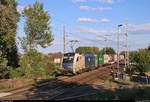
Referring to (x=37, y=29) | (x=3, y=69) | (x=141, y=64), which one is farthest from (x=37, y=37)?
(x=141, y=64)

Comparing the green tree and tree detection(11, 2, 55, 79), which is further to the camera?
tree detection(11, 2, 55, 79)

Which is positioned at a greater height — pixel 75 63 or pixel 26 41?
pixel 26 41

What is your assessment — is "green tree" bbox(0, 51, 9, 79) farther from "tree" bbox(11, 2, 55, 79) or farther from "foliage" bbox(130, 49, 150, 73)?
"foliage" bbox(130, 49, 150, 73)

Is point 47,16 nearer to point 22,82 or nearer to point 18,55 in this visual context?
point 18,55

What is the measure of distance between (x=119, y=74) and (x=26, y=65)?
11941mm

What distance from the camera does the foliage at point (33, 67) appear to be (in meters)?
50.4

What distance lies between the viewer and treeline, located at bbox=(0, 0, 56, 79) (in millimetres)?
43438

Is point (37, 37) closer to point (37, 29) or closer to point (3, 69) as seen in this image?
point (37, 29)

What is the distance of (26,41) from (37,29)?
2569mm

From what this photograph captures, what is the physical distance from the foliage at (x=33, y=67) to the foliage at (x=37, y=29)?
2937 mm

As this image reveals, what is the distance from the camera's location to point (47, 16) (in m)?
60.6

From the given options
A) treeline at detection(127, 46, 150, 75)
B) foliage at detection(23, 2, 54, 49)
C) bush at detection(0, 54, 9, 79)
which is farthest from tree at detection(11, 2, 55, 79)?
treeline at detection(127, 46, 150, 75)

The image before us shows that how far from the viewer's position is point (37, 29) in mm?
59219

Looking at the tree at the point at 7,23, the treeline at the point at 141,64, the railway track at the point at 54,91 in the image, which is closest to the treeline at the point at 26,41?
the tree at the point at 7,23
